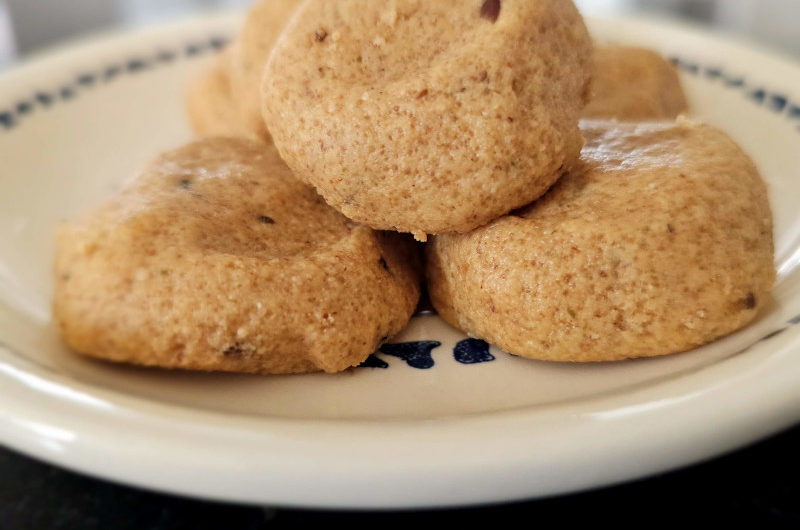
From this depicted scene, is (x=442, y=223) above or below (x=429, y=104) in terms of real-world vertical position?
below

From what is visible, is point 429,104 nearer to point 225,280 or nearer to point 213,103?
point 225,280

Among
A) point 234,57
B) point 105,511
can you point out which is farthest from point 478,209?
point 234,57

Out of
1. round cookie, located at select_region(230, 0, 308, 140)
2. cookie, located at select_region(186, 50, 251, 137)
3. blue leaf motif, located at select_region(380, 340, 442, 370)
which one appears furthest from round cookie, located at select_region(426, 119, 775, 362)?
cookie, located at select_region(186, 50, 251, 137)

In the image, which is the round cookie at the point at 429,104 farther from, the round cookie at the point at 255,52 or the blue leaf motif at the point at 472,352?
the round cookie at the point at 255,52

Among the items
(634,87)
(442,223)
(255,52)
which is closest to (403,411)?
(442,223)

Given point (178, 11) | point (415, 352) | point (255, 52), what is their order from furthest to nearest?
point (178, 11)
point (255, 52)
point (415, 352)

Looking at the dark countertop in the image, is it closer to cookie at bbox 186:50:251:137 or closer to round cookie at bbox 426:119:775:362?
round cookie at bbox 426:119:775:362

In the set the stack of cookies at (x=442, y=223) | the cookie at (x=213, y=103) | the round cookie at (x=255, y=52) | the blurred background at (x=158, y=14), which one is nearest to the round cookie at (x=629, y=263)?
the stack of cookies at (x=442, y=223)
